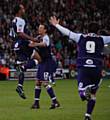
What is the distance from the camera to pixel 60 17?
114 feet

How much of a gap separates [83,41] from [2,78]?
51.0 feet

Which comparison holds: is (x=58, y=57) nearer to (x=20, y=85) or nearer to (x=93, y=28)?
(x=20, y=85)

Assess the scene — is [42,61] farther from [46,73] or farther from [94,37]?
[94,37]

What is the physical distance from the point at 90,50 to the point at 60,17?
22.2 metres

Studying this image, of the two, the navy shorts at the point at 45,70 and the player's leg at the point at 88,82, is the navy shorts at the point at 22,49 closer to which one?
the navy shorts at the point at 45,70

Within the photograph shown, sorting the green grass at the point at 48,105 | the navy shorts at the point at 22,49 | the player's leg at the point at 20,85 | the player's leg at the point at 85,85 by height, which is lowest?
the green grass at the point at 48,105

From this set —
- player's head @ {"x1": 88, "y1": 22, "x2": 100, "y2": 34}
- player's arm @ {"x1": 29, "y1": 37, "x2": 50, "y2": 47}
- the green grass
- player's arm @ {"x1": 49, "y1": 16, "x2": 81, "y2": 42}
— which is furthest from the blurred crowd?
player's arm @ {"x1": 49, "y1": 16, "x2": 81, "y2": 42}

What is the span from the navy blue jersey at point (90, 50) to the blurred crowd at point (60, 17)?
15.2 m

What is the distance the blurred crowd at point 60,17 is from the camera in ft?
A: 99.0

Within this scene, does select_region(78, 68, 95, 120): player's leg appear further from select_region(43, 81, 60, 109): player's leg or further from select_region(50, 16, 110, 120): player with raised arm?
select_region(43, 81, 60, 109): player's leg

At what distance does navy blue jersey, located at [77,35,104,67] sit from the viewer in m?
12.6

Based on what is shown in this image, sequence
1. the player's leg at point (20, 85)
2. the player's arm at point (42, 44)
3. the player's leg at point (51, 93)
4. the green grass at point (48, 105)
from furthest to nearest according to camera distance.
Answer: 1. the player's leg at point (20, 85)
2. the player's leg at point (51, 93)
3. the player's arm at point (42, 44)
4. the green grass at point (48, 105)

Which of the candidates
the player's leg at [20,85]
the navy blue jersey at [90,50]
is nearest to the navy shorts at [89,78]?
the navy blue jersey at [90,50]

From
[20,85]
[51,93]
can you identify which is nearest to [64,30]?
[51,93]
